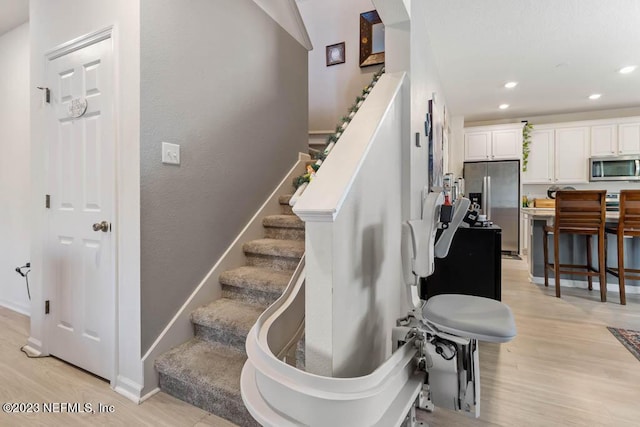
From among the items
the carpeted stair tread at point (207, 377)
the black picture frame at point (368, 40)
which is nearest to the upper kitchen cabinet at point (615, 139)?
the black picture frame at point (368, 40)

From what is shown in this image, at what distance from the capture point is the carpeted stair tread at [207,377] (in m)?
1.50

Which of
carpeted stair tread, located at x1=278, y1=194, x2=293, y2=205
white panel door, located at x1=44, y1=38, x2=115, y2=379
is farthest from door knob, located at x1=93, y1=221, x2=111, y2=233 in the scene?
carpeted stair tread, located at x1=278, y1=194, x2=293, y2=205

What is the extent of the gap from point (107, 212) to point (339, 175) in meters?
1.47

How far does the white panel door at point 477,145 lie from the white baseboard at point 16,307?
22.1 ft

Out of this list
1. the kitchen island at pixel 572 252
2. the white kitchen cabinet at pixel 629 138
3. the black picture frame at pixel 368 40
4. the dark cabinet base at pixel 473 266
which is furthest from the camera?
the white kitchen cabinet at pixel 629 138

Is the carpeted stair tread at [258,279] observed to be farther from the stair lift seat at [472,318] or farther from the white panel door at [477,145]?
the white panel door at [477,145]

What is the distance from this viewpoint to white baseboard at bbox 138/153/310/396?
172cm

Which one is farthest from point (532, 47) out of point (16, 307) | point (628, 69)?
point (16, 307)

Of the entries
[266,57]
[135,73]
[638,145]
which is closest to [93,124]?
[135,73]

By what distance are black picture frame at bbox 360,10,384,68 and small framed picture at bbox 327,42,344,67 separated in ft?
1.01

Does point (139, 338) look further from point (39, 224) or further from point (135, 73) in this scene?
point (135, 73)

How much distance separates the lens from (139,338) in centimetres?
169

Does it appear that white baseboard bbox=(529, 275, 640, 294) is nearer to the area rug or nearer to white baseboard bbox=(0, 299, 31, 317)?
the area rug

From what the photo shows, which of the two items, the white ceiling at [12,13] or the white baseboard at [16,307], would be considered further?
the white baseboard at [16,307]
